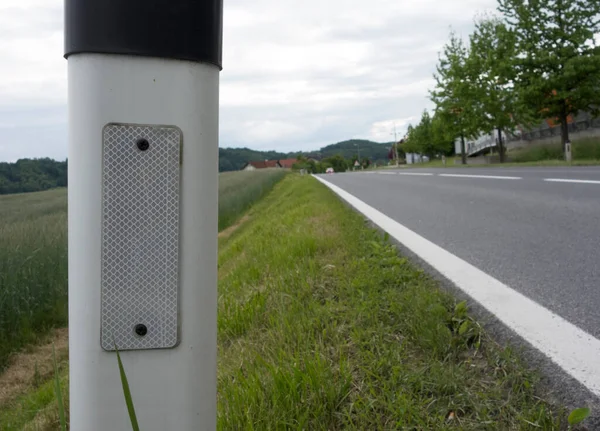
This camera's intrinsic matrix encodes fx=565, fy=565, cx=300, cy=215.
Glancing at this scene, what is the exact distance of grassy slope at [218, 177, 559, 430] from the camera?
5.78 ft

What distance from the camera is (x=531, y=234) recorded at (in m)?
4.99

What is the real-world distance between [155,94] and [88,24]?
16 cm

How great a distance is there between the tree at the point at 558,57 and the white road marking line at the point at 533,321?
2477 cm

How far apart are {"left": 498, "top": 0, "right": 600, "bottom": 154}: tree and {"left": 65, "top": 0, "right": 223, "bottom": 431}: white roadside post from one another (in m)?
27.3

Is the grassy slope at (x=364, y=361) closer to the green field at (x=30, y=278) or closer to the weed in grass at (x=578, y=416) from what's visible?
the weed in grass at (x=578, y=416)

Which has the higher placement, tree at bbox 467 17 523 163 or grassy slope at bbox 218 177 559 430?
tree at bbox 467 17 523 163

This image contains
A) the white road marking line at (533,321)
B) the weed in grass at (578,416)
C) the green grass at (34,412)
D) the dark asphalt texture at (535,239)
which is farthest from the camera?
the green grass at (34,412)

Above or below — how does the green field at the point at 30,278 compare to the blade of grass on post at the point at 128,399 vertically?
below

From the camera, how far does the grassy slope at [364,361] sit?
69.3 inches

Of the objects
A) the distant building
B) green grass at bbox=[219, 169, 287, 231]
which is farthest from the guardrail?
the distant building

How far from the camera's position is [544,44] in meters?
26.6

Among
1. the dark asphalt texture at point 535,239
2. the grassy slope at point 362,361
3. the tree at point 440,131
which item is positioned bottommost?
the grassy slope at point 362,361

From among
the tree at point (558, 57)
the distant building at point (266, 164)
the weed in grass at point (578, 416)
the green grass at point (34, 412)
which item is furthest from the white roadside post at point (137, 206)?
the distant building at point (266, 164)

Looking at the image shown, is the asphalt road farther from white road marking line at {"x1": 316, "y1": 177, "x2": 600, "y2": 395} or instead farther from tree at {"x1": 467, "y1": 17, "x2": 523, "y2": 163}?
tree at {"x1": 467, "y1": 17, "x2": 523, "y2": 163}
